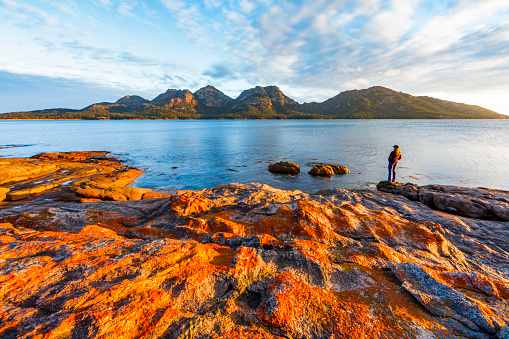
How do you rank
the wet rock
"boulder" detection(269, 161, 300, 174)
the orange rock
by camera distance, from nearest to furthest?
the orange rock, the wet rock, "boulder" detection(269, 161, 300, 174)

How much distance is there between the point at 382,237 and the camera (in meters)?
8.46

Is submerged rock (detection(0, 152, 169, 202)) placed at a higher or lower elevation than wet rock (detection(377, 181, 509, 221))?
lower

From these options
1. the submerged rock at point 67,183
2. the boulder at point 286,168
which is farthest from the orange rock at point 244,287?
the boulder at point 286,168

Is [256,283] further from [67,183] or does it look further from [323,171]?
[67,183]

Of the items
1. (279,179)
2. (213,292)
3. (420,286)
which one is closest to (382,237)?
(420,286)

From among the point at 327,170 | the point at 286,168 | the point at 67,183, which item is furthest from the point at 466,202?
the point at 67,183

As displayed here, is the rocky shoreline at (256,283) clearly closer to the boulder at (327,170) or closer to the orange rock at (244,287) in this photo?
the orange rock at (244,287)

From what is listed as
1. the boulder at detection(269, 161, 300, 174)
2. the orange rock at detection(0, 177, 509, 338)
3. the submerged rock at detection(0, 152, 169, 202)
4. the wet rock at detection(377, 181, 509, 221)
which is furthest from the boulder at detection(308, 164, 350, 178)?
the orange rock at detection(0, 177, 509, 338)

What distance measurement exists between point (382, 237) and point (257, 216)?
571 centimetres

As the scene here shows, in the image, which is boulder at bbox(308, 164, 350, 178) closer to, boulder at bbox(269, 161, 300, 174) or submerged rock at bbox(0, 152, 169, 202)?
boulder at bbox(269, 161, 300, 174)

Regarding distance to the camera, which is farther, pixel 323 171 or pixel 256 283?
pixel 323 171

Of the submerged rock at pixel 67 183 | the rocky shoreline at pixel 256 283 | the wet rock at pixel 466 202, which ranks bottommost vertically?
the submerged rock at pixel 67 183

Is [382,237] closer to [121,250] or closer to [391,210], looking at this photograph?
[391,210]

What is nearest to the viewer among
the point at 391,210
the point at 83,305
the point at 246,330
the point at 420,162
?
the point at 246,330
